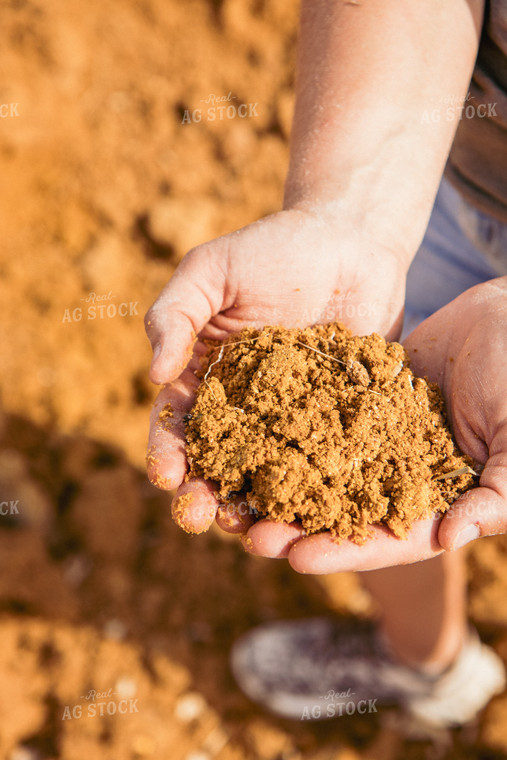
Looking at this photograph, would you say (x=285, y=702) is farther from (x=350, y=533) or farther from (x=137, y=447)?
(x=350, y=533)

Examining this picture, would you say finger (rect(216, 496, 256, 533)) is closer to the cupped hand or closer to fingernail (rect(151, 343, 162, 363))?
the cupped hand

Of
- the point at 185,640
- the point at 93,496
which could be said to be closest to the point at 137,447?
the point at 93,496

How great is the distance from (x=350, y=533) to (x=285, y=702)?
1.78 metres

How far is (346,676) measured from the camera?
9.31ft

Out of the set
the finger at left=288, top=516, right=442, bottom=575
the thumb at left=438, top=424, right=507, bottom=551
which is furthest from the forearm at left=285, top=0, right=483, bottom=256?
the finger at left=288, top=516, right=442, bottom=575

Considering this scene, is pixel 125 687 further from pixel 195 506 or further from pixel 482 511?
pixel 482 511

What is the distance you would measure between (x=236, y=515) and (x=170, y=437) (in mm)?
286

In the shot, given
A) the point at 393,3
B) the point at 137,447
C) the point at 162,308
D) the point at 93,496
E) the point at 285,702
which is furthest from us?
the point at 137,447

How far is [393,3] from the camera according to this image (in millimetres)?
1802

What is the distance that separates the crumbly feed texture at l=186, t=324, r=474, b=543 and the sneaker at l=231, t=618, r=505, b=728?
5.33 feet

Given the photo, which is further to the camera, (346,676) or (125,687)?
(346,676)

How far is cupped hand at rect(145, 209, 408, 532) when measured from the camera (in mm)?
1630

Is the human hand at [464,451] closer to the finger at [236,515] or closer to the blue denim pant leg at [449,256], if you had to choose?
the finger at [236,515]

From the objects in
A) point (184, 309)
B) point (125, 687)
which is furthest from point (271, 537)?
point (125, 687)
